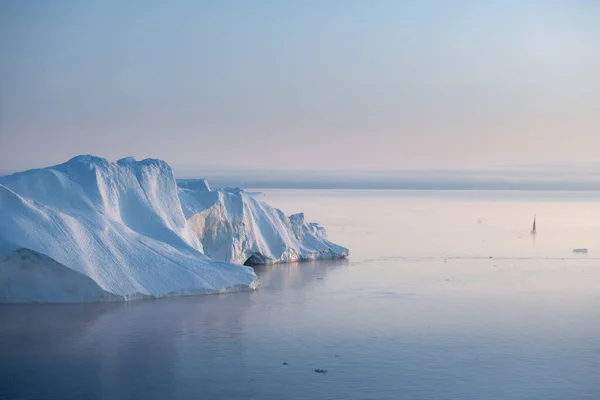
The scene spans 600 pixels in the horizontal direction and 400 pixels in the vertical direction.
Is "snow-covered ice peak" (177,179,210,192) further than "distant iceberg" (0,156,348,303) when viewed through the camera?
Yes

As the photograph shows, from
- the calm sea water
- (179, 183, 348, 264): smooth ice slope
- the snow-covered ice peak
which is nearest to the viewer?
the calm sea water

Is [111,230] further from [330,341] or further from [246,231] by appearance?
[246,231]

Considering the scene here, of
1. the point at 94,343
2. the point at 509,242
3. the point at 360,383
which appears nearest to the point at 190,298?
the point at 94,343

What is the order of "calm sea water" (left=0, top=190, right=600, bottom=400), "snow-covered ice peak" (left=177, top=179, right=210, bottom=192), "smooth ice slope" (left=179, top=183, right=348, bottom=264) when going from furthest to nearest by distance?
"snow-covered ice peak" (left=177, top=179, right=210, bottom=192) < "smooth ice slope" (left=179, top=183, right=348, bottom=264) < "calm sea water" (left=0, top=190, right=600, bottom=400)

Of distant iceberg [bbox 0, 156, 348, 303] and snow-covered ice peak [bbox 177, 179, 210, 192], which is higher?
snow-covered ice peak [bbox 177, 179, 210, 192]

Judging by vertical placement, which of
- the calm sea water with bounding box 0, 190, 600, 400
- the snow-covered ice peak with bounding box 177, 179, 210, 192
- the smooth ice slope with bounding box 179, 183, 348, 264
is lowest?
the calm sea water with bounding box 0, 190, 600, 400

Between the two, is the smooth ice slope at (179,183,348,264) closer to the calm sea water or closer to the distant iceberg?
the distant iceberg

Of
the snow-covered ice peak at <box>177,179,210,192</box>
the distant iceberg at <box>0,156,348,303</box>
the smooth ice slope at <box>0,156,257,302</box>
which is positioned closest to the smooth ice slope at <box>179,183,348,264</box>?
the distant iceberg at <box>0,156,348,303</box>

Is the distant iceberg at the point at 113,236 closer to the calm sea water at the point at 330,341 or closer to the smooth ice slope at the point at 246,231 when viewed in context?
the smooth ice slope at the point at 246,231

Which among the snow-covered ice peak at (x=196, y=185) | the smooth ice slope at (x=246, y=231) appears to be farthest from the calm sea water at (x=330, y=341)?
the snow-covered ice peak at (x=196, y=185)
